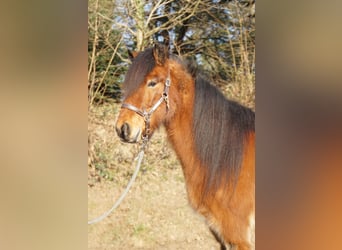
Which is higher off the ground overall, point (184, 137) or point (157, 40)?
point (157, 40)

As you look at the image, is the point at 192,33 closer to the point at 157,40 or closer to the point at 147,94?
the point at 157,40

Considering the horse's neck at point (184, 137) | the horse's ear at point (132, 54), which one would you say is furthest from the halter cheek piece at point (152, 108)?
the horse's ear at point (132, 54)

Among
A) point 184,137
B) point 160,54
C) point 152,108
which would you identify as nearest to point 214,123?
point 184,137

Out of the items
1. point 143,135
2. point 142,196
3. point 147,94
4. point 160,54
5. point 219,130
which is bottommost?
point 142,196

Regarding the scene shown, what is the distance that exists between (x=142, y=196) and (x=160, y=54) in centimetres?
94

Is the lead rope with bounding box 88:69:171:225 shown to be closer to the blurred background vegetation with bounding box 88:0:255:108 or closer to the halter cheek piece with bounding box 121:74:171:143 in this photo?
the halter cheek piece with bounding box 121:74:171:143

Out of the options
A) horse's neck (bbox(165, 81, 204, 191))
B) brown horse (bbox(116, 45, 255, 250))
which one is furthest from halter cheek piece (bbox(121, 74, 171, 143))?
horse's neck (bbox(165, 81, 204, 191))

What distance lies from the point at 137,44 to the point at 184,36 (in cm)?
31

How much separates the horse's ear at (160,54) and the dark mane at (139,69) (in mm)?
27

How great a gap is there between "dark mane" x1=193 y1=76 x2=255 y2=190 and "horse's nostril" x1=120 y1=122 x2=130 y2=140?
446 millimetres

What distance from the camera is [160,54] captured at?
7.62 feet

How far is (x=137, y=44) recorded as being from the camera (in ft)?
7.72

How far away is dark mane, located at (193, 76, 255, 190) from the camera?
2.31 m

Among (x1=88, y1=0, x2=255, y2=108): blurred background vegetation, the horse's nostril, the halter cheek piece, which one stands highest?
(x1=88, y1=0, x2=255, y2=108): blurred background vegetation
